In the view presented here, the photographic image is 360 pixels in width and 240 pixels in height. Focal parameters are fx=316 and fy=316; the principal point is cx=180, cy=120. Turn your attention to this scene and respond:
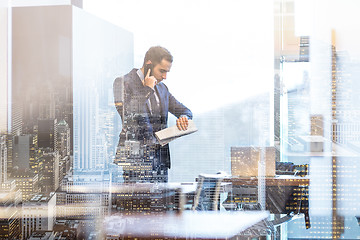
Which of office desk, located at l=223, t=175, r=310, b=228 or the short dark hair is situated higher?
the short dark hair

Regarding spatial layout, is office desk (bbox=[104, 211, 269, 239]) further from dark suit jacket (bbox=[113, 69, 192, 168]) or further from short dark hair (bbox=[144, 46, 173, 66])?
short dark hair (bbox=[144, 46, 173, 66])

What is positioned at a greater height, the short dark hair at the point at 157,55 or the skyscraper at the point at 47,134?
the short dark hair at the point at 157,55

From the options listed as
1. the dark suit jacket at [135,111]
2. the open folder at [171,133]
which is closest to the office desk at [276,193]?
the open folder at [171,133]

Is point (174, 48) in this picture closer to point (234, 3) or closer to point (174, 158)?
point (234, 3)

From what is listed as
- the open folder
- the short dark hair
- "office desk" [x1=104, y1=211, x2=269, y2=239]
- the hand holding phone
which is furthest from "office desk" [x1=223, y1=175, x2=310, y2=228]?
the short dark hair

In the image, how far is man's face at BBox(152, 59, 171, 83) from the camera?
2.41m

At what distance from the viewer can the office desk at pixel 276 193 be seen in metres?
2.41

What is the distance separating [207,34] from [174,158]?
3.20 ft

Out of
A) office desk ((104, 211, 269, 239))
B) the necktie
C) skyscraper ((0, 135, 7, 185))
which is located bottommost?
office desk ((104, 211, 269, 239))

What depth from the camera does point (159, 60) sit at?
7.92 ft

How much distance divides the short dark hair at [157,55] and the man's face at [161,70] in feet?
0.09

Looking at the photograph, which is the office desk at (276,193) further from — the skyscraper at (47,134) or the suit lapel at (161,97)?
the skyscraper at (47,134)

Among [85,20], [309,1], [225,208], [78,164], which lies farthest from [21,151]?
[309,1]

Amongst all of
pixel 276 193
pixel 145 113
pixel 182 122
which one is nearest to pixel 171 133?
pixel 182 122
